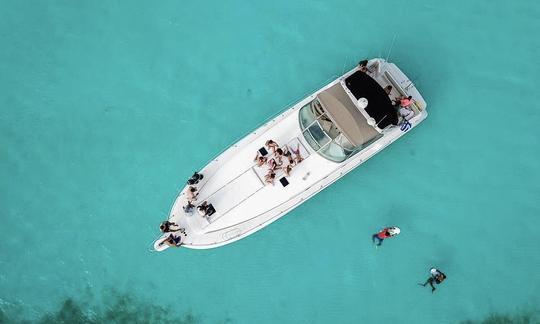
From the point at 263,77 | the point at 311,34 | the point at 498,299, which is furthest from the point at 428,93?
the point at 498,299

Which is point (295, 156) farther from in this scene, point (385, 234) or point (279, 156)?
point (385, 234)

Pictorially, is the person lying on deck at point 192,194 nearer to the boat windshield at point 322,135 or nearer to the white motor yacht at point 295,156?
the white motor yacht at point 295,156

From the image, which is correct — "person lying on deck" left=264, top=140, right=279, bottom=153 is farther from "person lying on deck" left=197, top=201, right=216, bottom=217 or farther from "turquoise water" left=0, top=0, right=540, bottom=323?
"person lying on deck" left=197, top=201, right=216, bottom=217

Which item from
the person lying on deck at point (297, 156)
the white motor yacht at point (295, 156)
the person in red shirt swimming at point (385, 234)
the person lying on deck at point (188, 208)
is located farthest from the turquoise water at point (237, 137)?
the person lying on deck at point (297, 156)

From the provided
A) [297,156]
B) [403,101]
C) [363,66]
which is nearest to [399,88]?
[403,101]

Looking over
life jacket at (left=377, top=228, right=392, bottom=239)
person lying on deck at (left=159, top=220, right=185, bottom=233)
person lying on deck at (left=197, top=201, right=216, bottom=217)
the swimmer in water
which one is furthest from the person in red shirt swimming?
person lying on deck at (left=159, top=220, right=185, bottom=233)

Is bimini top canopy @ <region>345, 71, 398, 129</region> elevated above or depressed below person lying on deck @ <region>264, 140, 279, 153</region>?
below

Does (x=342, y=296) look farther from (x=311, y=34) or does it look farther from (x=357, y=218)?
(x=311, y=34)
